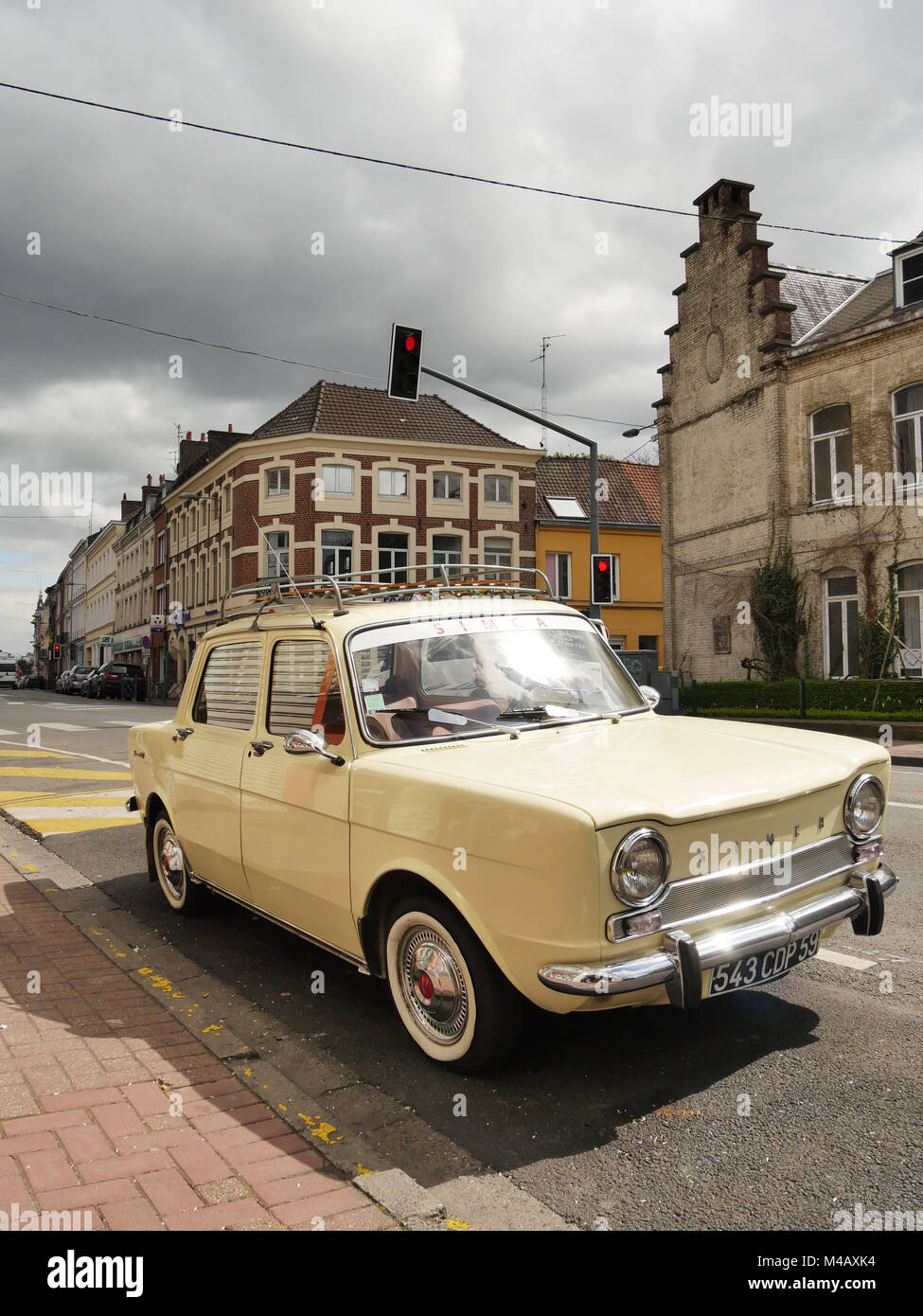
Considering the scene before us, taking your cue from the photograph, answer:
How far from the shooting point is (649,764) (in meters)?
3.67

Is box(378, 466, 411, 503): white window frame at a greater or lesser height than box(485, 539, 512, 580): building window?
greater

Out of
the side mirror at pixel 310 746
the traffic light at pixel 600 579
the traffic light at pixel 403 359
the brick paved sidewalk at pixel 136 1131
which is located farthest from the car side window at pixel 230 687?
the traffic light at pixel 600 579

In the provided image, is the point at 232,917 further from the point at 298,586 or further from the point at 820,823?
the point at 820,823

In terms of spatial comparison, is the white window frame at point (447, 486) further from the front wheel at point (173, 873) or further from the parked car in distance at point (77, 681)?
the front wheel at point (173, 873)

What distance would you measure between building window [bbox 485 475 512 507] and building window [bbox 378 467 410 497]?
3.65 metres

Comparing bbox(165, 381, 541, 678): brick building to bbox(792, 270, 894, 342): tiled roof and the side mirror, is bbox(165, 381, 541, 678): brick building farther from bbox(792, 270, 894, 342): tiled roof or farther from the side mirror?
the side mirror

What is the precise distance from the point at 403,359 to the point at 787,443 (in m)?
12.8

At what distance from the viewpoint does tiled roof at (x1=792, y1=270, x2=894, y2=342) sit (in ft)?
74.9

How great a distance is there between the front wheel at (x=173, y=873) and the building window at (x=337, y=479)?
118 ft

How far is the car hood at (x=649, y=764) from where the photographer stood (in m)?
3.21

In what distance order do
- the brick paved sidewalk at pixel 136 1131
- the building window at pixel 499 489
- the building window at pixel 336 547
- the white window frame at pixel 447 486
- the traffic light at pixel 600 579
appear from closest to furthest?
the brick paved sidewalk at pixel 136 1131, the traffic light at pixel 600 579, the building window at pixel 336 547, the white window frame at pixel 447 486, the building window at pixel 499 489

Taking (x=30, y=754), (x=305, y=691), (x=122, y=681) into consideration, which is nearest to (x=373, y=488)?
(x=122, y=681)

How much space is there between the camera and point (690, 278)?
26891 mm

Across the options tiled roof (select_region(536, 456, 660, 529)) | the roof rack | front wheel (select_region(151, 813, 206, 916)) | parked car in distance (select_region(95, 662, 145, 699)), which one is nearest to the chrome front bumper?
the roof rack
